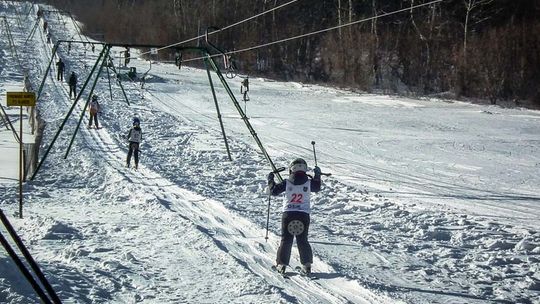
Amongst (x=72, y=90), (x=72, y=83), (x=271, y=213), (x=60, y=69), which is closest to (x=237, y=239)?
(x=271, y=213)

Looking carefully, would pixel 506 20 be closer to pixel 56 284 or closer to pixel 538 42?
pixel 538 42

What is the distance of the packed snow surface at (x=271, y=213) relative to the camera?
28.6 feet

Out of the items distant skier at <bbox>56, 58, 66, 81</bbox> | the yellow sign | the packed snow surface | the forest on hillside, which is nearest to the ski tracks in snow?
the packed snow surface

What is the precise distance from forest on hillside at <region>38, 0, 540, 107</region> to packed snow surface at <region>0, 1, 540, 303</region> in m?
15.9

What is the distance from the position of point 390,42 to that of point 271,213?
46.0 metres

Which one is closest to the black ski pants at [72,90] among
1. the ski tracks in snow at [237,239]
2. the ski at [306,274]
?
the ski tracks in snow at [237,239]

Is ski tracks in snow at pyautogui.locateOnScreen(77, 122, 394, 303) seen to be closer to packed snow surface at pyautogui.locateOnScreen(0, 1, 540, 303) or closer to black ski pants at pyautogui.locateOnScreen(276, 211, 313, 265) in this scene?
packed snow surface at pyautogui.locateOnScreen(0, 1, 540, 303)

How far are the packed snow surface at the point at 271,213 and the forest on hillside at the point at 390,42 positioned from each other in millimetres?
15915

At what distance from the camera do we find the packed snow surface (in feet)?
28.6

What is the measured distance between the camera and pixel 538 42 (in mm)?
48906

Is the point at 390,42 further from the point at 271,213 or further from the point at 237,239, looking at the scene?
the point at 237,239

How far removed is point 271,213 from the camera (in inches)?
528

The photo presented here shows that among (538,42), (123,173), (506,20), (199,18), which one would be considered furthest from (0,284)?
(199,18)

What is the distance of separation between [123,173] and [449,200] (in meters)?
8.68
